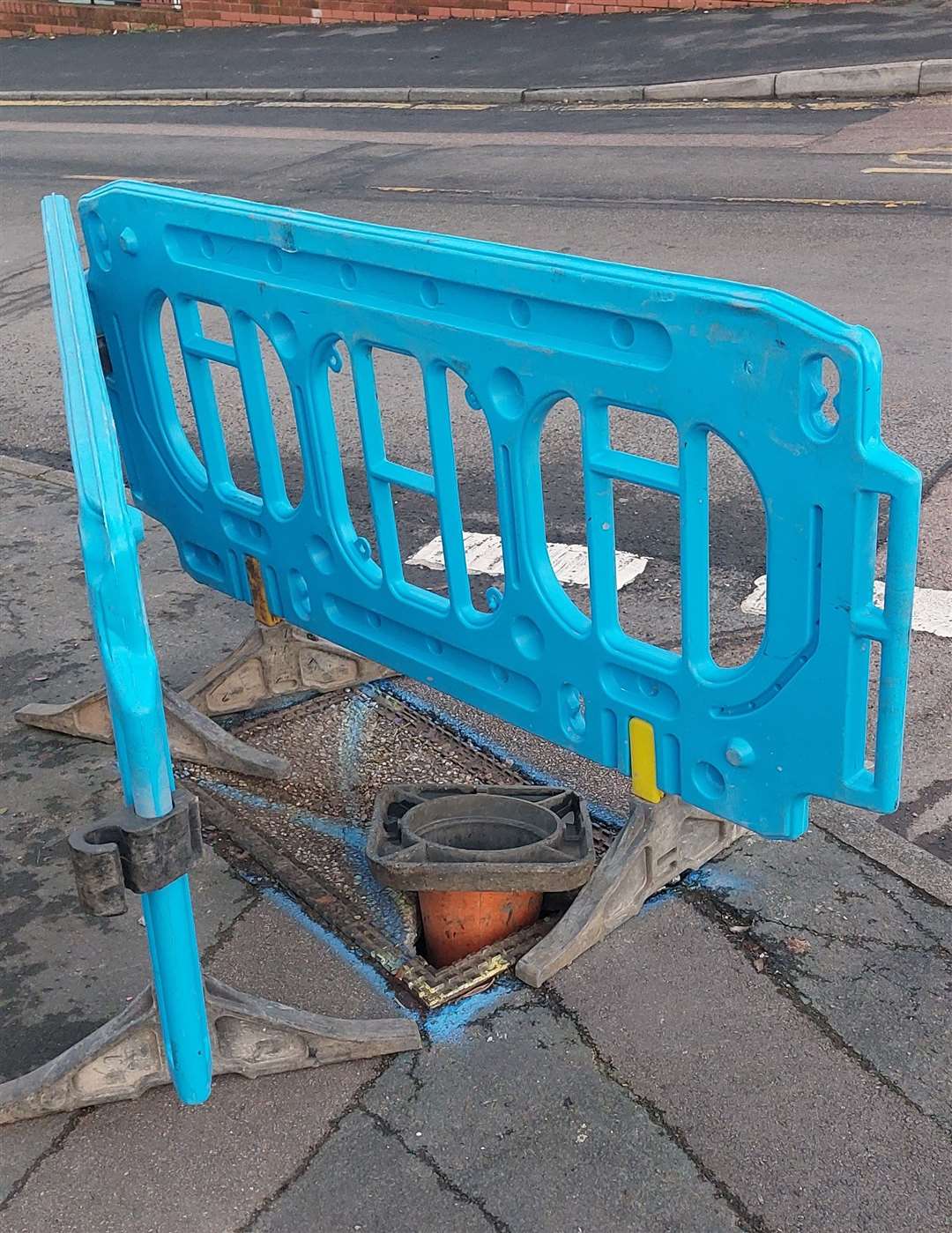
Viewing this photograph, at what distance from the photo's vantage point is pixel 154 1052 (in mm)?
3141

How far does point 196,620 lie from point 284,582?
4.48 feet

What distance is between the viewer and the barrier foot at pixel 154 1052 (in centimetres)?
311

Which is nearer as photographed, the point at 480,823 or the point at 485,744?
the point at 480,823

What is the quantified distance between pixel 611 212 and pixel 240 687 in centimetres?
739

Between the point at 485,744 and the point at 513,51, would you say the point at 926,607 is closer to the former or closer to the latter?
the point at 485,744

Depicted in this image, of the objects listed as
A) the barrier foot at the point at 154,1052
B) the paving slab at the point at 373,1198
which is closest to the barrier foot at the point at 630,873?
the barrier foot at the point at 154,1052

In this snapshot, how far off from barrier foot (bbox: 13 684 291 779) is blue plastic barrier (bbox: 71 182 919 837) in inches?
17.7

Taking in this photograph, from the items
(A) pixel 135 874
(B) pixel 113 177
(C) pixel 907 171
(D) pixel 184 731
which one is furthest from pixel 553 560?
(B) pixel 113 177

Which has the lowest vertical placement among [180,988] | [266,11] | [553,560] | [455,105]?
[553,560]

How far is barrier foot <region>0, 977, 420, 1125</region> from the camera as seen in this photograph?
3.11 meters

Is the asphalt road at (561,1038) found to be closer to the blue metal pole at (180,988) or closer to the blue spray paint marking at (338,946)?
the blue spray paint marking at (338,946)

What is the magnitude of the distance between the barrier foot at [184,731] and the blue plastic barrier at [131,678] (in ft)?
4.83

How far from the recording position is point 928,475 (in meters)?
6.27

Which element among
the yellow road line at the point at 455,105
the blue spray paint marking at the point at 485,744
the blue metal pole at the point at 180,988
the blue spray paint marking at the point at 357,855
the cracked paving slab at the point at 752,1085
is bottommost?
the blue spray paint marking at the point at 485,744
